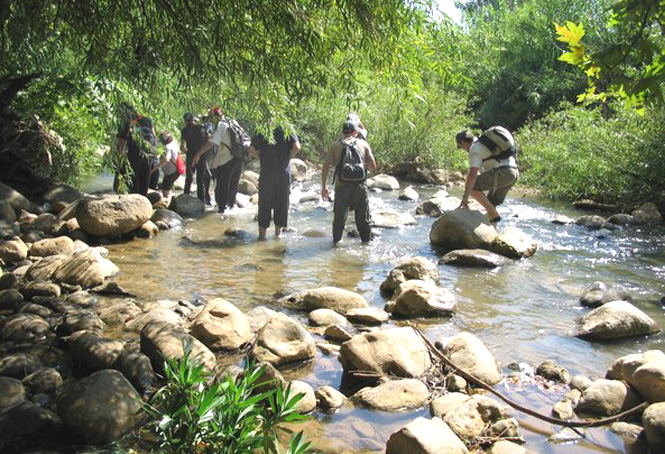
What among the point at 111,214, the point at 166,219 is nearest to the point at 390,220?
the point at 166,219

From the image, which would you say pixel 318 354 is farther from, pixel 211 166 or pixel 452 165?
pixel 452 165

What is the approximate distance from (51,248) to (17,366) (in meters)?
4.06

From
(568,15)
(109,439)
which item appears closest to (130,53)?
(109,439)

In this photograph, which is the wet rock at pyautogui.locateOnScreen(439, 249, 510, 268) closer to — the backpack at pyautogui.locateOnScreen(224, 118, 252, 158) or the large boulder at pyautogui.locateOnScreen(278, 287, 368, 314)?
the large boulder at pyautogui.locateOnScreen(278, 287, 368, 314)

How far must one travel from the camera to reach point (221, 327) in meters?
5.09

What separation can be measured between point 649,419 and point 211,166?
31.6 feet

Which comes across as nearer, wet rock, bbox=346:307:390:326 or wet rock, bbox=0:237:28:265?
wet rock, bbox=346:307:390:326

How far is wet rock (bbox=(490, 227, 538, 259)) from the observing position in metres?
9.27

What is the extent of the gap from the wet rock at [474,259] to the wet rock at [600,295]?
1.64 meters

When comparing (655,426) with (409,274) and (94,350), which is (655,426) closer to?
(94,350)

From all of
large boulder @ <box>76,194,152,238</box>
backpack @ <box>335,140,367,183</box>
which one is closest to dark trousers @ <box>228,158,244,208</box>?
large boulder @ <box>76,194,152,238</box>

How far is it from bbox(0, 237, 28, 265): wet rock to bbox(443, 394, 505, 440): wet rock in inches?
237

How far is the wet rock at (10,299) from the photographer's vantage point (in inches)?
230

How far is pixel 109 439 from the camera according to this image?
358cm
